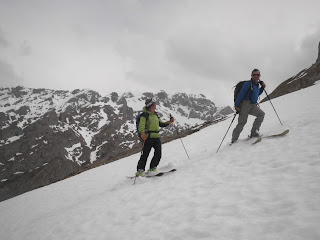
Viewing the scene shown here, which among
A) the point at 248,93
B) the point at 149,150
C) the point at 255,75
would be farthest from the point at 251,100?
the point at 149,150

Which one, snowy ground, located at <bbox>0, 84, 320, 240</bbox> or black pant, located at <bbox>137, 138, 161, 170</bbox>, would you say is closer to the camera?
snowy ground, located at <bbox>0, 84, 320, 240</bbox>

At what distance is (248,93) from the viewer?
8.68m

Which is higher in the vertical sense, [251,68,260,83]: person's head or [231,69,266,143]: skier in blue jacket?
[251,68,260,83]: person's head

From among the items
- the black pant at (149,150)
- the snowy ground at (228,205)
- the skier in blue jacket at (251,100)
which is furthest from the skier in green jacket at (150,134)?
the skier in blue jacket at (251,100)

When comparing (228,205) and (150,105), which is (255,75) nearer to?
(150,105)

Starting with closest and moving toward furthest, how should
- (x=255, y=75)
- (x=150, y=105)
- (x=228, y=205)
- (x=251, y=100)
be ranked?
(x=228, y=205)
(x=255, y=75)
(x=150, y=105)
(x=251, y=100)

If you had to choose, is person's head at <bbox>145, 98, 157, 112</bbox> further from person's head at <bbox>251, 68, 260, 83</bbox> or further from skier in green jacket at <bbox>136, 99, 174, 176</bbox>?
person's head at <bbox>251, 68, 260, 83</bbox>

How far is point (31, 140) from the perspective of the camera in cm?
18088

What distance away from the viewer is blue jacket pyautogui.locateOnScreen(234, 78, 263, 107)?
335 inches

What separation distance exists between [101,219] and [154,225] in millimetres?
2003

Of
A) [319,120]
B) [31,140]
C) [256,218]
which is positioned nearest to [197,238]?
[256,218]

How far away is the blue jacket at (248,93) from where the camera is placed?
335 inches

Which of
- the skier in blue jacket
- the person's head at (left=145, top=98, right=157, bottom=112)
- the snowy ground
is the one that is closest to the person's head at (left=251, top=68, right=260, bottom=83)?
the skier in blue jacket

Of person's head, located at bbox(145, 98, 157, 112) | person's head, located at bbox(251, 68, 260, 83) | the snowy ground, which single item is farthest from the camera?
person's head, located at bbox(145, 98, 157, 112)
